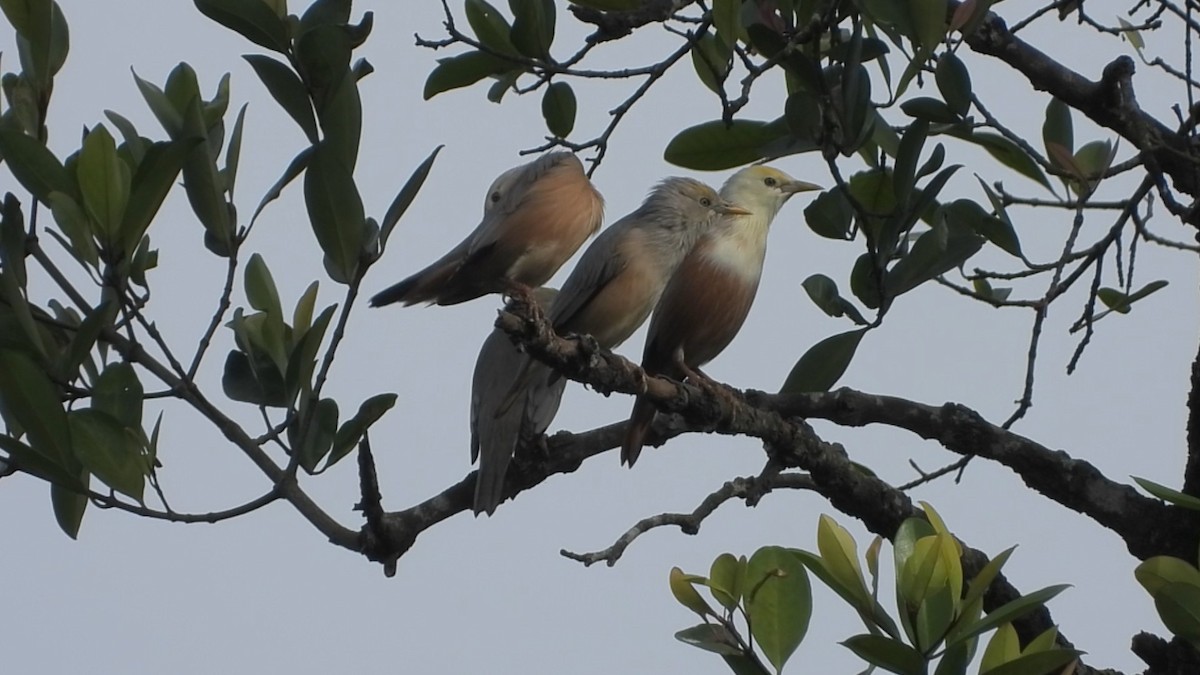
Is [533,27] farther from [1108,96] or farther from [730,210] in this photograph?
[730,210]

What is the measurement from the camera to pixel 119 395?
8.71 feet

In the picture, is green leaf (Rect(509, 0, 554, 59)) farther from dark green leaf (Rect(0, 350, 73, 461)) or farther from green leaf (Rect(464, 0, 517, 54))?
dark green leaf (Rect(0, 350, 73, 461))

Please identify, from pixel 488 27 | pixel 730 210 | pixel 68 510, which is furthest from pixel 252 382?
pixel 730 210

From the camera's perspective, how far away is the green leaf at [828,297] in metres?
3.46

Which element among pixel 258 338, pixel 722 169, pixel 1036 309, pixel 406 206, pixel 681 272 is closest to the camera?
pixel 406 206

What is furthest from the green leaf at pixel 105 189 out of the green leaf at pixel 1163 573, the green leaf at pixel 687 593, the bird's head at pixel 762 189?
Answer: the bird's head at pixel 762 189

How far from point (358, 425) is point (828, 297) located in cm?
124

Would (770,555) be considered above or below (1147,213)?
below

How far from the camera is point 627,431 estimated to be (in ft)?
14.5

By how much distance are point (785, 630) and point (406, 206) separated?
1.04 metres

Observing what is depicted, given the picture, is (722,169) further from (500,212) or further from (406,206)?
(500,212)

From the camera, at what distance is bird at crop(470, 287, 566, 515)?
16.2ft

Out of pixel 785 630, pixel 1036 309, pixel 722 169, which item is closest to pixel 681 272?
pixel 722 169

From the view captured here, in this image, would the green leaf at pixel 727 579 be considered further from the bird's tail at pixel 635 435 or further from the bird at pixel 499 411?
the bird at pixel 499 411
